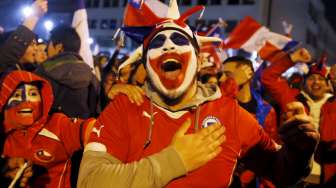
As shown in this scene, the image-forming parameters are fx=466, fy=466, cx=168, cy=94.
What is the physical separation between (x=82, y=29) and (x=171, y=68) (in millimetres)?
3798

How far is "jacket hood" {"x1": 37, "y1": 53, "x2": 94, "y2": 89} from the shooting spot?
4684 mm

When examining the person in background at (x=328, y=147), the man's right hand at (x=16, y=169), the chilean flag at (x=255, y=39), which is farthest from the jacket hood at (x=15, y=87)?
the person in background at (x=328, y=147)

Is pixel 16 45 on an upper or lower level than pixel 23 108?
upper

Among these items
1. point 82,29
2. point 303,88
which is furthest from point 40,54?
point 303,88

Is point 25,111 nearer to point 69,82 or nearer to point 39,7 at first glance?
point 69,82

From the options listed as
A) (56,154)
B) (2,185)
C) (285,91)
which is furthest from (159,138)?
(285,91)

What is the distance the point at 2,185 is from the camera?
3.52 metres

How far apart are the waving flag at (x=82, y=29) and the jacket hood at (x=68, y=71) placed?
1.04 metres

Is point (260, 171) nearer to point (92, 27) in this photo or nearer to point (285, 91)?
point (285, 91)

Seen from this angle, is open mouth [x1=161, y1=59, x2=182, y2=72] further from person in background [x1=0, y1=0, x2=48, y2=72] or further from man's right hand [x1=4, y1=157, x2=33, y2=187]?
person in background [x1=0, y1=0, x2=48, y2=72]

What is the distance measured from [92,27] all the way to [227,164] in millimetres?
59587

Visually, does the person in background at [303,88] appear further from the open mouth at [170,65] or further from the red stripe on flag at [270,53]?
the open mouth at [170,65]

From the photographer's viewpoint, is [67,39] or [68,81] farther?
[67,39]

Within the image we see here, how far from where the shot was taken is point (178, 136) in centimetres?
221
